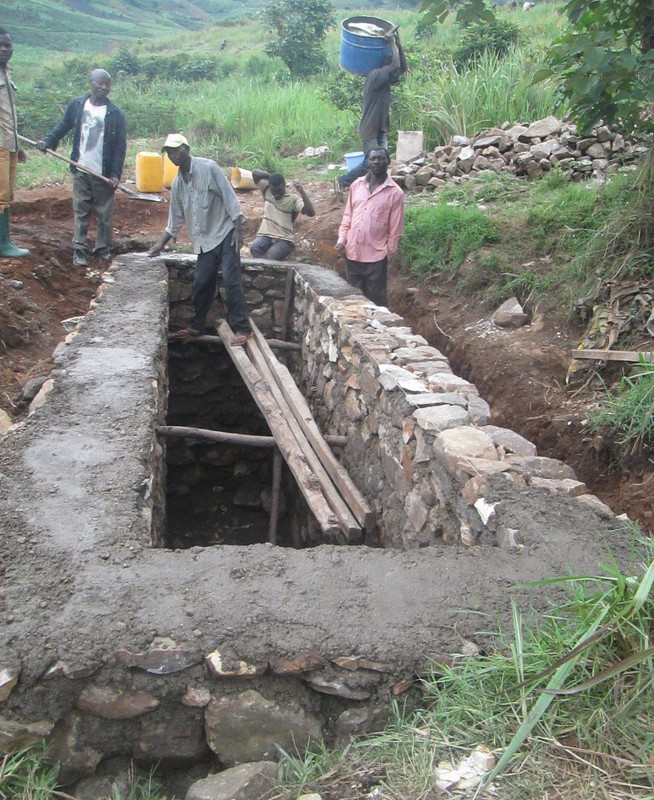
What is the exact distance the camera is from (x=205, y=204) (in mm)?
5527

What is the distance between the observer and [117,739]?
2.10m

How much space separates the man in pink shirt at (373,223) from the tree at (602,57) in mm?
1517

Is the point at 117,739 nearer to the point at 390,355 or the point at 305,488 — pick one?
the point at 305,488

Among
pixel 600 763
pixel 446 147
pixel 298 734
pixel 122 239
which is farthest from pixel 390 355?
pixel 446 147

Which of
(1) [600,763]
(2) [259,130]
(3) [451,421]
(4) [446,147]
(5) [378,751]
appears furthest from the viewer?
(2) [259,130]

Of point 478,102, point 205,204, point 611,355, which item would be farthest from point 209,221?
point 478,102

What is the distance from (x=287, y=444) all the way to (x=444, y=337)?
1.89 meters

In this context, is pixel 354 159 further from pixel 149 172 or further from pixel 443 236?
pixel 149 172

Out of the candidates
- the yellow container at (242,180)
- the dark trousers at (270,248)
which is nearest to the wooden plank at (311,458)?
the dark trousers at (270,248)

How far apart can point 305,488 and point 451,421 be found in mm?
1131

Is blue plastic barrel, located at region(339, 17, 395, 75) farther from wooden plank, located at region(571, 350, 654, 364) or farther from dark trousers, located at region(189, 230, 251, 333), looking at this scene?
wooden plank, located at region(571, 350, 654, 364)

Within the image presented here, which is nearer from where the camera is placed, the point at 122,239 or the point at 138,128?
the point at 122,239

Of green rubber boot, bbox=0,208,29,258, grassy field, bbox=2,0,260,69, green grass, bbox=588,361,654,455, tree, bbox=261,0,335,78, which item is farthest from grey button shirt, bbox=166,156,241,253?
grassy field, bbox=2,0,260,69

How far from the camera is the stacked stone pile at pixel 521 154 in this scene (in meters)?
7.30
